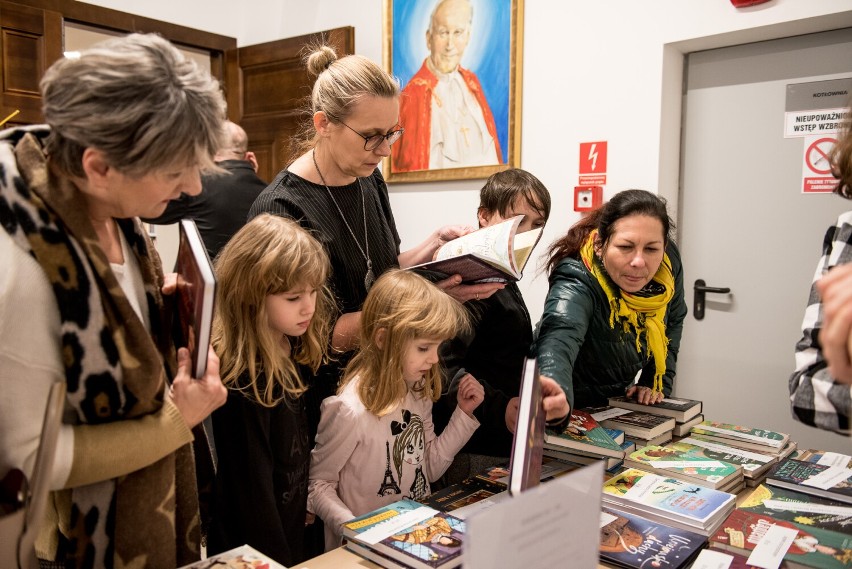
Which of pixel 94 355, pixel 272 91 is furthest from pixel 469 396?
pixel 272 91

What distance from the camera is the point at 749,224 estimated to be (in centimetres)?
303

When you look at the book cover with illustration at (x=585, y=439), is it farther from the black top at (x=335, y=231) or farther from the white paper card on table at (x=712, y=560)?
the black top at (x=335, y=231)

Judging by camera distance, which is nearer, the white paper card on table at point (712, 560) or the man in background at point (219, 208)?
the white paper card on table at point (712, 560)

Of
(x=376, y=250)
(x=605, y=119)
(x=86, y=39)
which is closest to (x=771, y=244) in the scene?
(x=605, y=119)

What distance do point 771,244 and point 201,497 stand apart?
2.70 meters

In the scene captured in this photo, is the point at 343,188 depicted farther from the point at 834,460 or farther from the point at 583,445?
the point at 834,460

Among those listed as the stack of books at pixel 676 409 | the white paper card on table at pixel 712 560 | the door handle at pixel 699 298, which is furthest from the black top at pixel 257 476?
the door handle at pixel 699 298

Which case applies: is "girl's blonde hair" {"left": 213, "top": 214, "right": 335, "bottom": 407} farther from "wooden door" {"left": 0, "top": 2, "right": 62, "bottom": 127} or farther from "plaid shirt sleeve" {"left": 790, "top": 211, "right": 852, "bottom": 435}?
"wooden door" {"left": 0, "top": 2, "right": 62, "bottom": 127}

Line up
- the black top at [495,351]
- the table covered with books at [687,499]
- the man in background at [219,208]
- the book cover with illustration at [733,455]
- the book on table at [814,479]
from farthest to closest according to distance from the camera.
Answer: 1. the man in background at [219,208]
2. the black top at [495,351]
3. the book cover with illustration at [733,455]
4. the book on table at [814,479]
5. the table covered with books at [687,499]

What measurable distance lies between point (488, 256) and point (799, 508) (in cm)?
85

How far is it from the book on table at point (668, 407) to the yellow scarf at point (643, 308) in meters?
0.15

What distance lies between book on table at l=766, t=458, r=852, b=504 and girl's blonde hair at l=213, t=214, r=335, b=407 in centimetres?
114

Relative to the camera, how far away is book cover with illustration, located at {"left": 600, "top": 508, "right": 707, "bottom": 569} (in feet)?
3.74

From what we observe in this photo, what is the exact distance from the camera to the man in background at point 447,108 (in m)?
3.57
